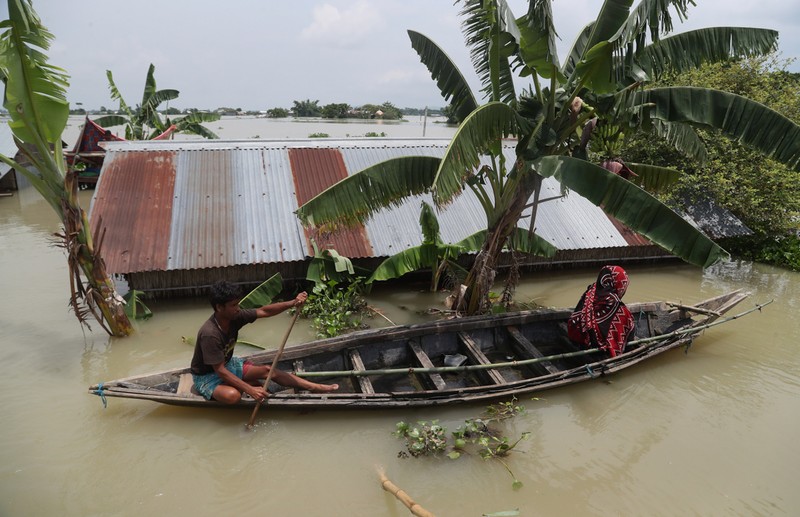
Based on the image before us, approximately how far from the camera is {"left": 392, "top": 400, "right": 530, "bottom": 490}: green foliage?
4508 millimetres

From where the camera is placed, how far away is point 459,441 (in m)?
4.54

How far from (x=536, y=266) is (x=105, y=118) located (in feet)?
54.2

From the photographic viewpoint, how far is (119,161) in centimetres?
893

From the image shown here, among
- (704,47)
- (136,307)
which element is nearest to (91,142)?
(136,307)

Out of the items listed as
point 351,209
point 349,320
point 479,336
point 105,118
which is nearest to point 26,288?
point 349,320

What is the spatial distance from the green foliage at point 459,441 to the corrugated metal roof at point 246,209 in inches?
154

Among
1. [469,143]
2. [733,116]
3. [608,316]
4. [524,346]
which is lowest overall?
[524,346]

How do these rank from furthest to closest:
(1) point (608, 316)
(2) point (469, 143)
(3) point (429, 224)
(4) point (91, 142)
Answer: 1. (4) point (91, 142)
2. (3) point (429, 224)
3. (1) point (608, 316)
4. (2) point (469, 143)

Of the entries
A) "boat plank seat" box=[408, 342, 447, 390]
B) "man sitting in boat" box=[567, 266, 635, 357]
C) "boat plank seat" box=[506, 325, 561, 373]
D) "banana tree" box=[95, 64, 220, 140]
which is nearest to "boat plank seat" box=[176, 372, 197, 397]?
"boat plank seat" box=[408, 342, 447, 390]

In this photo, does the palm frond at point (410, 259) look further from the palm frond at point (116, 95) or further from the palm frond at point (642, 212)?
the palm frond at point (116, 95)

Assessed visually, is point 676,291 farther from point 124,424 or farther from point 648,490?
point 124,424

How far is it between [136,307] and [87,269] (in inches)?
52.1

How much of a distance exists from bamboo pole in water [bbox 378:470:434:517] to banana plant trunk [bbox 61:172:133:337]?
4.67 m

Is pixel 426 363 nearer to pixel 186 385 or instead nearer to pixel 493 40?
pixel 186 385
